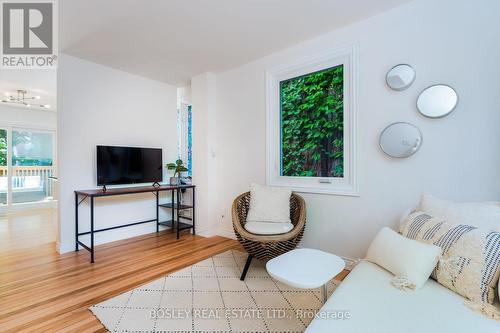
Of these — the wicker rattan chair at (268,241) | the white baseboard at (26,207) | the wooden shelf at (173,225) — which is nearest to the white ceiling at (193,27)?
the wicker rattan chair at (268,241)

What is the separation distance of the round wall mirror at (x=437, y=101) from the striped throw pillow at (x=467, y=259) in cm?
98

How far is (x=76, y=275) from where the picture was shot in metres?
2.36

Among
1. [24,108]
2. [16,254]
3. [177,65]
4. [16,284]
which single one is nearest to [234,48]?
[177,65]

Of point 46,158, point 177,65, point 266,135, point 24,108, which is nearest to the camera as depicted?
point 266,135

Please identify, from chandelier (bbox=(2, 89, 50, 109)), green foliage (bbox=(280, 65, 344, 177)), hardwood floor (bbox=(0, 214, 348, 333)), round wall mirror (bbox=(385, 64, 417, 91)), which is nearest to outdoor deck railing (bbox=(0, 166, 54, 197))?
chandelier (bbox=(2, 89, 50, 109))

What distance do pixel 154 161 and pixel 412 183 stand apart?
10.8 feet

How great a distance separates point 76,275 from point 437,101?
358 cm

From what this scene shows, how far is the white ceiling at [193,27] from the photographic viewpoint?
2115 millimetres

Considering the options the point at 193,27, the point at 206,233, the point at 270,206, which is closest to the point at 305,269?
the point at 270,206

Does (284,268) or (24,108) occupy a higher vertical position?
(24,108)

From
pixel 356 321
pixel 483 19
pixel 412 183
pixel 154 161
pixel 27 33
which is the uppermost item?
pixel 27 33

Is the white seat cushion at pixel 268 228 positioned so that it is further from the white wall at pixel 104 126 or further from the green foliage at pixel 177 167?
the white wall at pixel 104 126

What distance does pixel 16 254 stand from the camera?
2.88 metres

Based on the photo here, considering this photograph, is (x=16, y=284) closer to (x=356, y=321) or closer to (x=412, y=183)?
(x=356, y=321)
